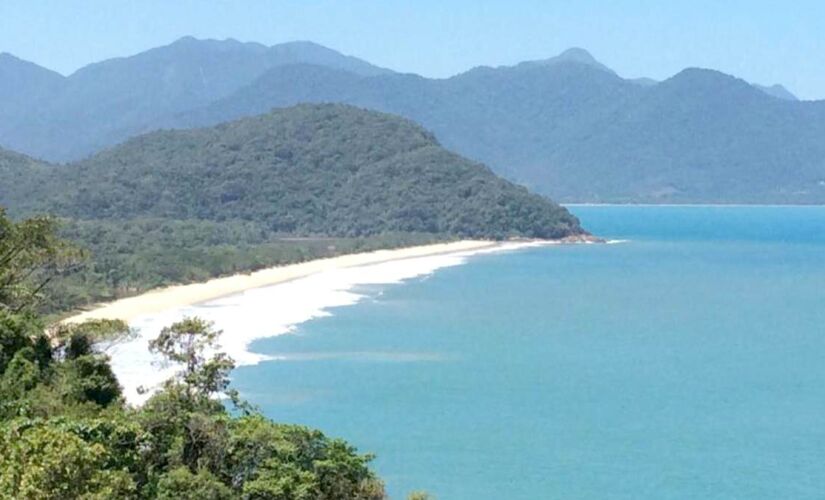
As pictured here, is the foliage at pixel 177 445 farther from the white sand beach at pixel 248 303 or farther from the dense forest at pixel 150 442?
the white sand beach at pixel 248 303

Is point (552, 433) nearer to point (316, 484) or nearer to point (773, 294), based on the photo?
point (316, 484)

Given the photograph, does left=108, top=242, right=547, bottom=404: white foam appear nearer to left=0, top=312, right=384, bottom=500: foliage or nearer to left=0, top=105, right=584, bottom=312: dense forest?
left=0, top=312, right=384, bottom=500: foliage

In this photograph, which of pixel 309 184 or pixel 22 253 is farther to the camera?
pixel 309 184

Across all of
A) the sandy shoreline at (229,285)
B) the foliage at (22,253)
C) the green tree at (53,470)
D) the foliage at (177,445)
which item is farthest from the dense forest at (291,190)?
the green tree at (53,470)

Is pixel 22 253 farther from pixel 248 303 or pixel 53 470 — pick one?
pixel 248 303

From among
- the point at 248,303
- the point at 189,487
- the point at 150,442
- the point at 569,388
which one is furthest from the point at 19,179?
the point at 189,487

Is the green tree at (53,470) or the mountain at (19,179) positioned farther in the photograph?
the mountain at (19,179)
